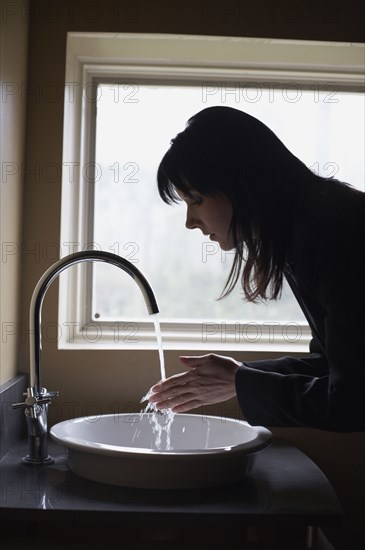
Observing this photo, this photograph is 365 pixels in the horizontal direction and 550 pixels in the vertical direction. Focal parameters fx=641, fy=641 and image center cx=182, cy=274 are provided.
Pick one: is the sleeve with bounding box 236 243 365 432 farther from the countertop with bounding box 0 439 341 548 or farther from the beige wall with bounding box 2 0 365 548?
the beige wall with bounding box 2 0 365 548

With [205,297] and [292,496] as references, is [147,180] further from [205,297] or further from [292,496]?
[292,496]

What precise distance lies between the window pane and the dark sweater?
748mm

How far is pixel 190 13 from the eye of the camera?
1741mm

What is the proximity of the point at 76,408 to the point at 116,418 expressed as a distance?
22 cm

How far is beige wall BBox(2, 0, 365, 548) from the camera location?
1.70 metres

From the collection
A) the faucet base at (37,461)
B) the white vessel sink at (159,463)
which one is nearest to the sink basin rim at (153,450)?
the white vessel sink at (159,463)

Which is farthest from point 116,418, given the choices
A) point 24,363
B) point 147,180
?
point 147,180

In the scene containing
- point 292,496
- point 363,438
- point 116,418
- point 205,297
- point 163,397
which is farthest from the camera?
point 205,297

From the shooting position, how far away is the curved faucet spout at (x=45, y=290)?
134 cm

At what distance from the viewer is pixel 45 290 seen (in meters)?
1.35

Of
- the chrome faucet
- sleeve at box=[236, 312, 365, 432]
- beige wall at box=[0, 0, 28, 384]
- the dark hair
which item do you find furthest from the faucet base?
the dark hair

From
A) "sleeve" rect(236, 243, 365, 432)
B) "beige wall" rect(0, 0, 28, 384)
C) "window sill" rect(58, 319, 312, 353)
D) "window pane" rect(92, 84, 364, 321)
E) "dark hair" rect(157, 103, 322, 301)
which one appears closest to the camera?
"sleeve" rect(236, 243, 365, 432)

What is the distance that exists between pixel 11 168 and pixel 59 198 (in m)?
0.17

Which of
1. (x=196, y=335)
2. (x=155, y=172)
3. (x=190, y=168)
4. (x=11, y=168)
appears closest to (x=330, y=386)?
(x=190, y=168)
